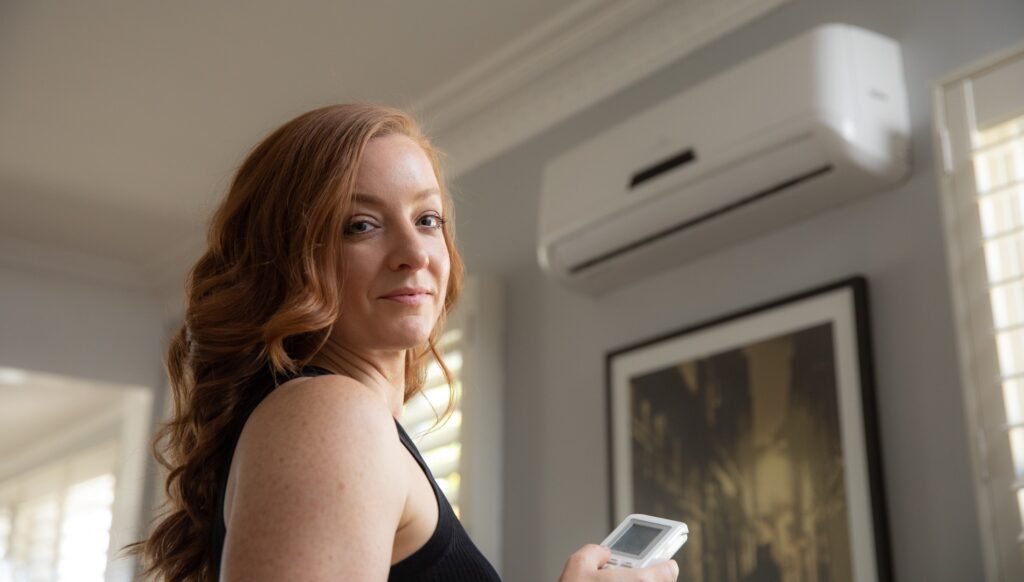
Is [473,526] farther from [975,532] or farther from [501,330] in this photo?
[975,532]

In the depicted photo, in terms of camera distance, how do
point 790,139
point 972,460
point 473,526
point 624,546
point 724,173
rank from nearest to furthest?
point 624,546
point 972,460
point 790,139
point 724,173
point 473,526

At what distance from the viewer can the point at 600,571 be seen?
87 cm

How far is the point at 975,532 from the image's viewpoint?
5.82ft

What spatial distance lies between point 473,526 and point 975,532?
1.27m

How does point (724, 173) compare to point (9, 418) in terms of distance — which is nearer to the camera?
point (724, 173)

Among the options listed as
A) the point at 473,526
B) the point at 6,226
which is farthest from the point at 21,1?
the point at 473,526

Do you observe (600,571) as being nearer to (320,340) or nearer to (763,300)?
(320,340)

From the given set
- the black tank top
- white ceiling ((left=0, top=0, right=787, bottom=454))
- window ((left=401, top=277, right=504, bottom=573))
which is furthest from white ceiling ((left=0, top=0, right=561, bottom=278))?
the black tank top

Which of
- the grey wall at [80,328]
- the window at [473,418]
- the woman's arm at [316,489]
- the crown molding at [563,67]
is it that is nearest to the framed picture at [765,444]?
the window at [473,418]

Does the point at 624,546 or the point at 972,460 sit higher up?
the point at 972,460

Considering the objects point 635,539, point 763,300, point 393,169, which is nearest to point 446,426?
point 763,300

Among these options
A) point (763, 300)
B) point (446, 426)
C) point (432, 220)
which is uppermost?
point (763, 300)

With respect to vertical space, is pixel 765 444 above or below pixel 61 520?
below

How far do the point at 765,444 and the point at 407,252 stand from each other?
1.40m
